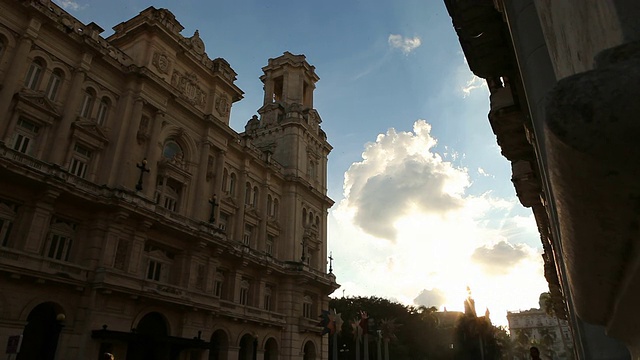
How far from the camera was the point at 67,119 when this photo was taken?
822 inches

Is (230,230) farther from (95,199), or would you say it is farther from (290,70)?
(290,70)

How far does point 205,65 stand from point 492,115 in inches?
1040

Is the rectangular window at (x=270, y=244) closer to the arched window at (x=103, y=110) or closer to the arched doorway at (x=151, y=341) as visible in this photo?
the arched doorway at (x=151, y=341)

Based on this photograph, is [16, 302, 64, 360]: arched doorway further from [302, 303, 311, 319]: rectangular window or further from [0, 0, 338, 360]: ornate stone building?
[302, 303, 311, 319]: rectangular window

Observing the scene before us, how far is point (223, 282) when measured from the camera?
2925 centimetres

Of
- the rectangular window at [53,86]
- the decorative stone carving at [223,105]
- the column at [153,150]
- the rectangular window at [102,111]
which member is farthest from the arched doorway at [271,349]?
the rectangular window at [53,86]

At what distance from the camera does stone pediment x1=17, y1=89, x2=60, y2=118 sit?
19.3 metres

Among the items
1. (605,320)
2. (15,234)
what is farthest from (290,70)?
(605,320)

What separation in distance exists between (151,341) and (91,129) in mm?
11456

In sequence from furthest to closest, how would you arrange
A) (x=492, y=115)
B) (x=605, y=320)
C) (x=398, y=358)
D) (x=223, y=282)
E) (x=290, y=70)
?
1. (x=398, y=358)
2. (x=290, y=70)
3. (x=223, y=282)
4. (x=492, y=115)
5. (x=605, y=320)

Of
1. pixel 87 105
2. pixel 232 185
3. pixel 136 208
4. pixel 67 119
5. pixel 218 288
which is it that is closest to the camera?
pixel 67 119

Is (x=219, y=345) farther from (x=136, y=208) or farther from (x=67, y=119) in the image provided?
(x=67, y=119)

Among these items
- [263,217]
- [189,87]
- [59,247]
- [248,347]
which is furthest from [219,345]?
[189,87]

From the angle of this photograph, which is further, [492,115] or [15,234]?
[15,234]
